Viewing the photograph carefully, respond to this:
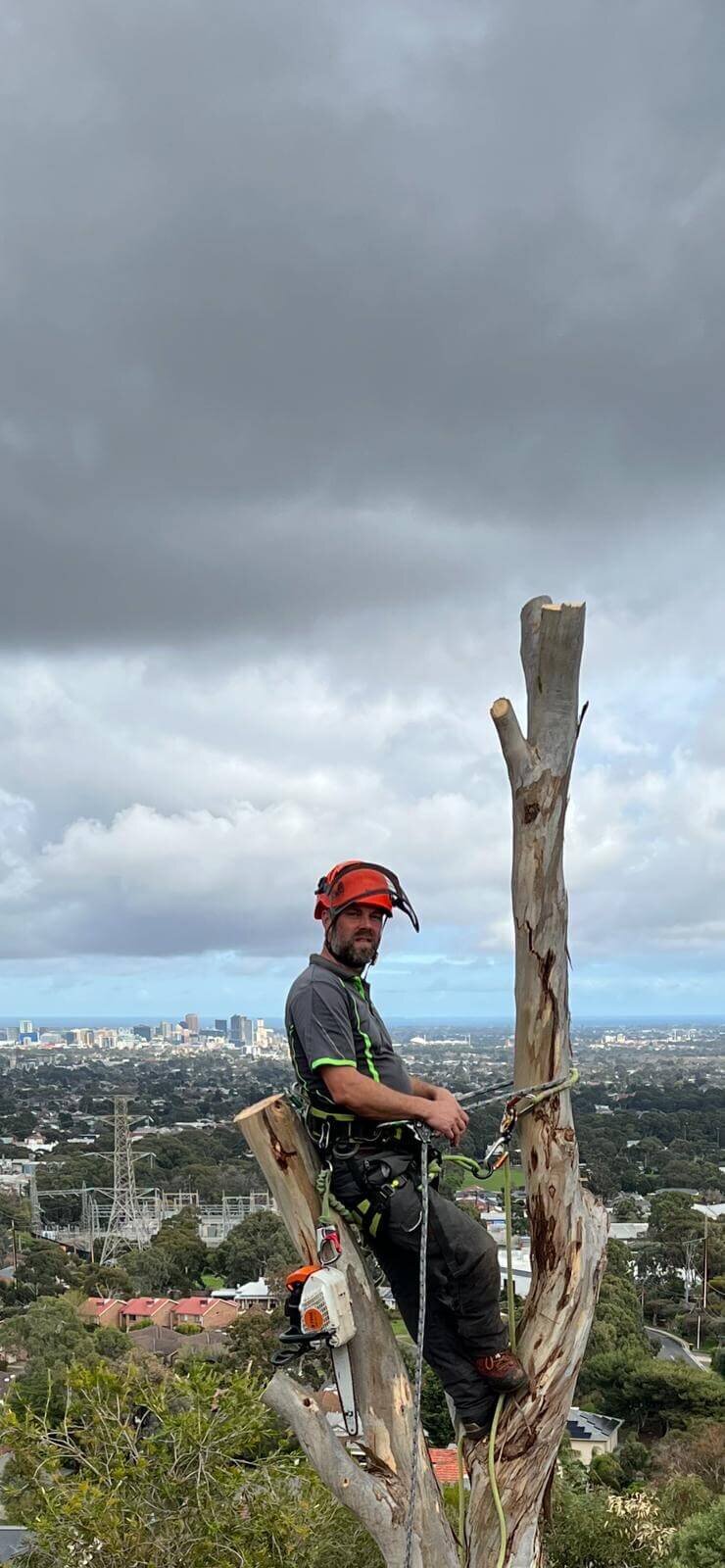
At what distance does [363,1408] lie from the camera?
4.91 metres

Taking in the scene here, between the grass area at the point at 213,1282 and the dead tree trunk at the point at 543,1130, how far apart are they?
46.9m

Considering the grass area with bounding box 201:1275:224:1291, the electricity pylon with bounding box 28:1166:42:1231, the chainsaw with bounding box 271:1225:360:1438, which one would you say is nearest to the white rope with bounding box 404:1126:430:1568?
the chainsaw with bounding box 271:1225:360:1438

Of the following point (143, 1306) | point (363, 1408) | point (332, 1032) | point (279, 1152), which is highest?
point (332, 1032)

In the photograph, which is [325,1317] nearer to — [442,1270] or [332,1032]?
[442,1270]

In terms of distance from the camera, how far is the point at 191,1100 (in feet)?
447

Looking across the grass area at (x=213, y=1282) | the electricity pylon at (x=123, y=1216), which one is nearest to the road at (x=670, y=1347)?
the grass area at (x=213, y=1282)

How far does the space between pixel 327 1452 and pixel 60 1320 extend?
29.7 meters

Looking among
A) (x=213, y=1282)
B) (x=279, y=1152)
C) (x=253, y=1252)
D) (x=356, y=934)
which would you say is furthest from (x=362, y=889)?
(x=213, y=1282)

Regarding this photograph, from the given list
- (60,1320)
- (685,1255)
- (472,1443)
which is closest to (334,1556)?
(472,1443)

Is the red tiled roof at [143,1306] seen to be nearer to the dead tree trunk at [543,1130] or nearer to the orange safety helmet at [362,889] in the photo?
the dead tree trunk at [543,1130]

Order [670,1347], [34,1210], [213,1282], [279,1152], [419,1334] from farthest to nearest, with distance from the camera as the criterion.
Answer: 1. [34,1210]
2. [213,1282]
3. [670,1347]
4. [279,1152]
5. [419,1334]

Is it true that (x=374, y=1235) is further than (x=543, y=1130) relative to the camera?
No

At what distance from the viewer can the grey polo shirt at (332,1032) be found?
4633 millimetres

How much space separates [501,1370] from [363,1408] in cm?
58
